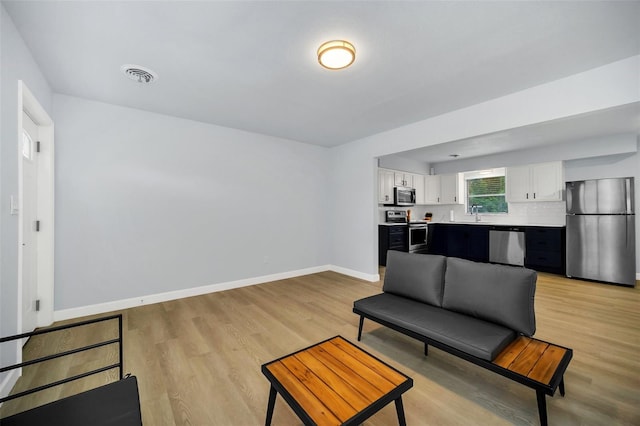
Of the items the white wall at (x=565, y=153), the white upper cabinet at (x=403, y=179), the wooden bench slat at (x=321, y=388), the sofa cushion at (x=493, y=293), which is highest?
the white wall at (x=565, y=153)

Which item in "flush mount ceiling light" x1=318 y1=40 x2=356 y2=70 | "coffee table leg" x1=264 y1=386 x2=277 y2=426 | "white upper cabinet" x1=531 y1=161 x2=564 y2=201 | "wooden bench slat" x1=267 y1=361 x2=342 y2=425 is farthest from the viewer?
"white upper cabinet" x1=531 y1=161 x2=564 y2=201

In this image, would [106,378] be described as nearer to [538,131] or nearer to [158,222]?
[158,222]

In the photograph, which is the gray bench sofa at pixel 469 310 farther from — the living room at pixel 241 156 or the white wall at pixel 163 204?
the white wall at pixel 163 204

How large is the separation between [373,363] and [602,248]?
535 cm

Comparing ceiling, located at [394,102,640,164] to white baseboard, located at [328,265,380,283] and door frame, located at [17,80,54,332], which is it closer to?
white baseboard, located at [328,265,380,283]

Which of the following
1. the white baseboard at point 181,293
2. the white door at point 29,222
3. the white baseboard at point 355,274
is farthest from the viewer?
the white baseboard at point 355,274

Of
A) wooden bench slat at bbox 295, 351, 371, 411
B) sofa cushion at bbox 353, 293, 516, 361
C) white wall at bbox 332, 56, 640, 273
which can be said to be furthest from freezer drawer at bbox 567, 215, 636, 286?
wooden bench slat at bbox 295, 351, 371, 411

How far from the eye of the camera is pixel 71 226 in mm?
3182

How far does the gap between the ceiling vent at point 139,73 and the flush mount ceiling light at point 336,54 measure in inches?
67.7

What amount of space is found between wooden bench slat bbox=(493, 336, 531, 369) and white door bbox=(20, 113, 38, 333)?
13.5 ft

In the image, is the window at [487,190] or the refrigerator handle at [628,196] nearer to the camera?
the refrigerator handle at [628,196]

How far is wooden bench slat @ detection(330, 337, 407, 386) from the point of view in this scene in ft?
4.73

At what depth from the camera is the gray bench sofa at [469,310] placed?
1.75 m

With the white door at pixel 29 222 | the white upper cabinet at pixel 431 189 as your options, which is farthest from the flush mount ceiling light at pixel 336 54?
the white upper cabinet at pixel 431 189
